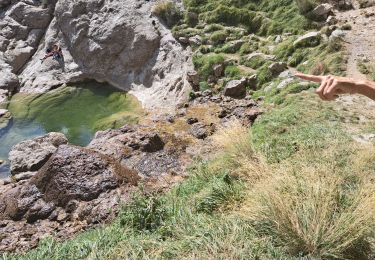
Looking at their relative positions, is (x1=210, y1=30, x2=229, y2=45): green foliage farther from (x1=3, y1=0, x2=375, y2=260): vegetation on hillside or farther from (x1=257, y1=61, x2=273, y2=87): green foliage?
(x1=3, y1=0, x2=375, y2=260): vegetation on hillside

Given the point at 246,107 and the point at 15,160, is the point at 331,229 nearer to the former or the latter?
the point at 246,107

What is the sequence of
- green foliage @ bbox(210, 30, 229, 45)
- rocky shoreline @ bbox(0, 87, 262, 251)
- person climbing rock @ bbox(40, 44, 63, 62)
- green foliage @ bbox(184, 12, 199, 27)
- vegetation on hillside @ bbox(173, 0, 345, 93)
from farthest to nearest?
person climbing rock @ bbox(40, 44, 63, 62), green foliage @ bbox(184, 12, 199, 27), green foliage @ bbox(210, 30, 229, 45), vegetation on hillside @ bbox(173, 0, 345, 93), rocky shoreline @ bbox(0, 87, 262, 251)

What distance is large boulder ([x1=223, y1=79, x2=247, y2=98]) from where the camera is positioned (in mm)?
18547

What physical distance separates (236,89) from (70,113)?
10.7 m

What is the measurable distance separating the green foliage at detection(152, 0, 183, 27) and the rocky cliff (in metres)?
0.49

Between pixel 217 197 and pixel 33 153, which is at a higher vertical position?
pixel 217 197

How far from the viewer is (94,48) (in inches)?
1079

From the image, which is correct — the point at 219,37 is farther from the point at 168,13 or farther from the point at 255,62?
the point at 168,13

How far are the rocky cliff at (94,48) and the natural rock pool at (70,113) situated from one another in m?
0.89

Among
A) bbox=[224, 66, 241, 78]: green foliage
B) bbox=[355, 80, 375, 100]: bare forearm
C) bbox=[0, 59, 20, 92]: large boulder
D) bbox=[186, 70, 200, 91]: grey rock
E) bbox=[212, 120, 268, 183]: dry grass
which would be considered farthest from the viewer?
bbox=[0, 59, 20, 92]: large boulder

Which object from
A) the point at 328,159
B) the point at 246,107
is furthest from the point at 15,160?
the point at 328,159

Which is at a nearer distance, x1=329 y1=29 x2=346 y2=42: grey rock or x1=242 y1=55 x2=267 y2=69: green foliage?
x1=329 y1=29 x2=346 y2=42: grey rock

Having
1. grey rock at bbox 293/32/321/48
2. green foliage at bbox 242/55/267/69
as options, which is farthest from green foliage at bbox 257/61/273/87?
grey rock at bbox 293/32/321/48

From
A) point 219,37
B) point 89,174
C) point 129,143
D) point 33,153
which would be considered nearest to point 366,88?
point 89,174
